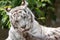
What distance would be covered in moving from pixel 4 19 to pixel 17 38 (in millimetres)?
732

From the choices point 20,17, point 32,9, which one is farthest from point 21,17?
point 32,9

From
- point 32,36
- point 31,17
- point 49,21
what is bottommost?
point 49,21

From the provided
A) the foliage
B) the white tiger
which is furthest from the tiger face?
the foliage

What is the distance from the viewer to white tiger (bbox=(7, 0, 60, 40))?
1475 mm

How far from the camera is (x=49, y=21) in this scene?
3205mm

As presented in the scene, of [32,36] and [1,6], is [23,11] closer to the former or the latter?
[32,36]

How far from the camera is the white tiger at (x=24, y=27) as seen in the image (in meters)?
1.47

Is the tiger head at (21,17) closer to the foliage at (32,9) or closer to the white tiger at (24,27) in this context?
the white tiger at (24,27)

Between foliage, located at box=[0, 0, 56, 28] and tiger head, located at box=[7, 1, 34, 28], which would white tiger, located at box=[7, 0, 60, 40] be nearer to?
tiger head, located at box=[7, 1, 34, 28]

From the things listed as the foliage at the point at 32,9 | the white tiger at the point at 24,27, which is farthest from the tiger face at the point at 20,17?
the foliage at the point at 32,9

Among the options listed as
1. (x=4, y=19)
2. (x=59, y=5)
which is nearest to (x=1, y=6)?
(x=4, y=19)

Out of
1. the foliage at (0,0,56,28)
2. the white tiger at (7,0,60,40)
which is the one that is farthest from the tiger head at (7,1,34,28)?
the foliage at (0,0,56,28)

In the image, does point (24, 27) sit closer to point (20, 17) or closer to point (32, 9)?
point (20, 17)

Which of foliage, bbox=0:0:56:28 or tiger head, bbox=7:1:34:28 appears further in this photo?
foliage, bbox=0:0:56:28
